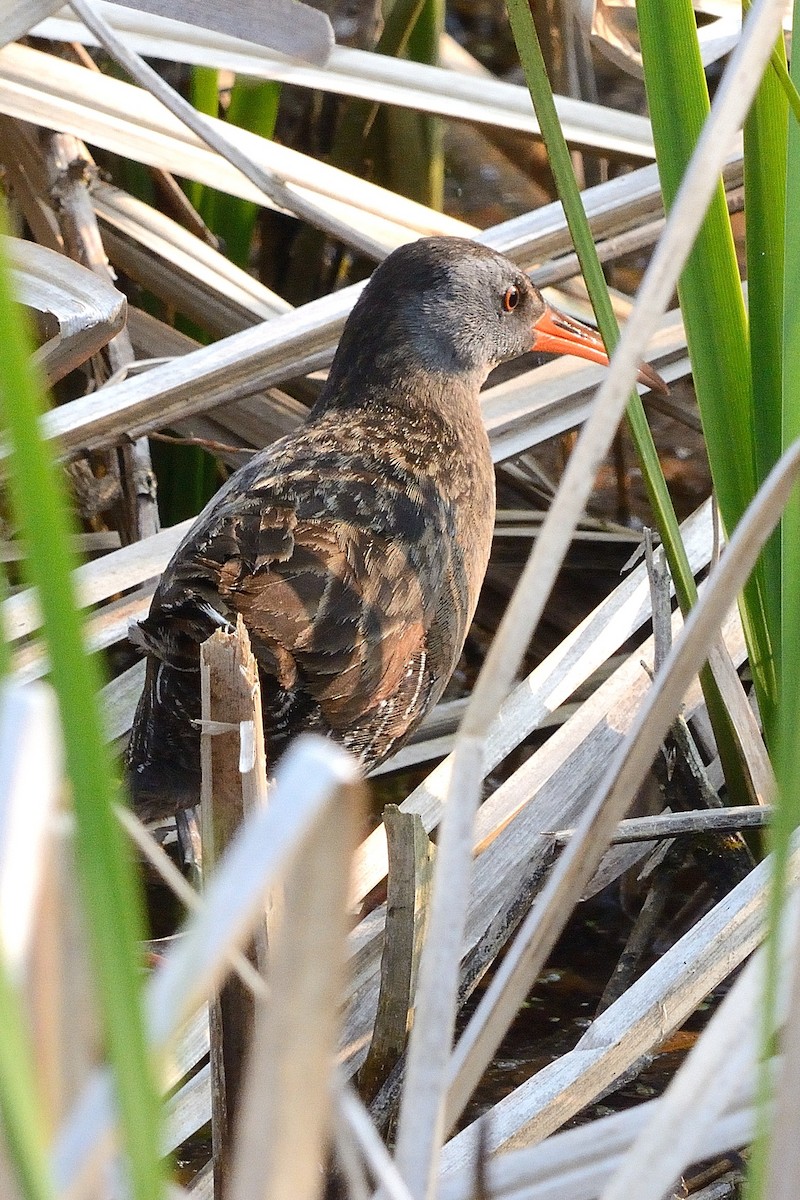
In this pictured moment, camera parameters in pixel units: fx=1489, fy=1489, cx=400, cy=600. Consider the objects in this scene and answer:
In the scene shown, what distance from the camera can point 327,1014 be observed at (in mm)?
663

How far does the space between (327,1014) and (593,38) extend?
2265 mm

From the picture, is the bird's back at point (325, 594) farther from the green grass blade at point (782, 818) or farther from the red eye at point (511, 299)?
the green grass blade at point (782, 818)

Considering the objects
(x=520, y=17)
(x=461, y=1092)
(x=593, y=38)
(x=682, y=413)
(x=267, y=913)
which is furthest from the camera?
(x=682, y=413)

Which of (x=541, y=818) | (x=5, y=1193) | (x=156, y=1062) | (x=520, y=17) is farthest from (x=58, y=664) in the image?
(x=541, y=818)

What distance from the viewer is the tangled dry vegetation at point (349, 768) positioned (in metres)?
0.66

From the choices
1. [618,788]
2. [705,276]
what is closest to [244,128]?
[705,276]

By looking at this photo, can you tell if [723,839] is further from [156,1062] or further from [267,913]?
[156,1062]

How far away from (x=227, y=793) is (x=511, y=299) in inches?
59.2

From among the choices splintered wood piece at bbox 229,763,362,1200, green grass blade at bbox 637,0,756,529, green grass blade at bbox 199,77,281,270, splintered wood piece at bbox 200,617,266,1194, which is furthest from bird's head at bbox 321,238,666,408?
splintered wood piece at bbox 229,763,362,1200

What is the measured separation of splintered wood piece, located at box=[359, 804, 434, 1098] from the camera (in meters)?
1.38

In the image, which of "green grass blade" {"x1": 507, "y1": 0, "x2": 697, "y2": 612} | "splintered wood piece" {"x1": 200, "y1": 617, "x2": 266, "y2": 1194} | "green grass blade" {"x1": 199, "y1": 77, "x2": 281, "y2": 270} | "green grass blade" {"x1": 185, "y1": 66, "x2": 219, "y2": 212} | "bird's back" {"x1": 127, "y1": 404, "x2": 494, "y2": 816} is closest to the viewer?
"splintered wood piece" {"x1": 200, "y1": 617, "x2": 266, "y2": 1194}

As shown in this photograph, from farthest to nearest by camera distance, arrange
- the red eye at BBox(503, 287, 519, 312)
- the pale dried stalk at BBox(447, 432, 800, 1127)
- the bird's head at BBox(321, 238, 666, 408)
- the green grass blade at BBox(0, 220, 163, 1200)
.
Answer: the red eye at BBox(503, 287, 519, 312) < the bird's head at BBox(321, 238, 666, 408) < the pale dried stalk at BBox(447, 432, 800, 1127) < the green grass blade at BBox(0, 220, 163, 1200)

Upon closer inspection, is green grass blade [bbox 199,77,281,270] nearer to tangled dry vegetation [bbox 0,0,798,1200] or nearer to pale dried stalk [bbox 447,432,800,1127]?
tangled dry vegetation [bbox 0,0,798,1200]

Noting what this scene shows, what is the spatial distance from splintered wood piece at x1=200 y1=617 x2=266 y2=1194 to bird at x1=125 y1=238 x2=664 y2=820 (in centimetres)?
32
